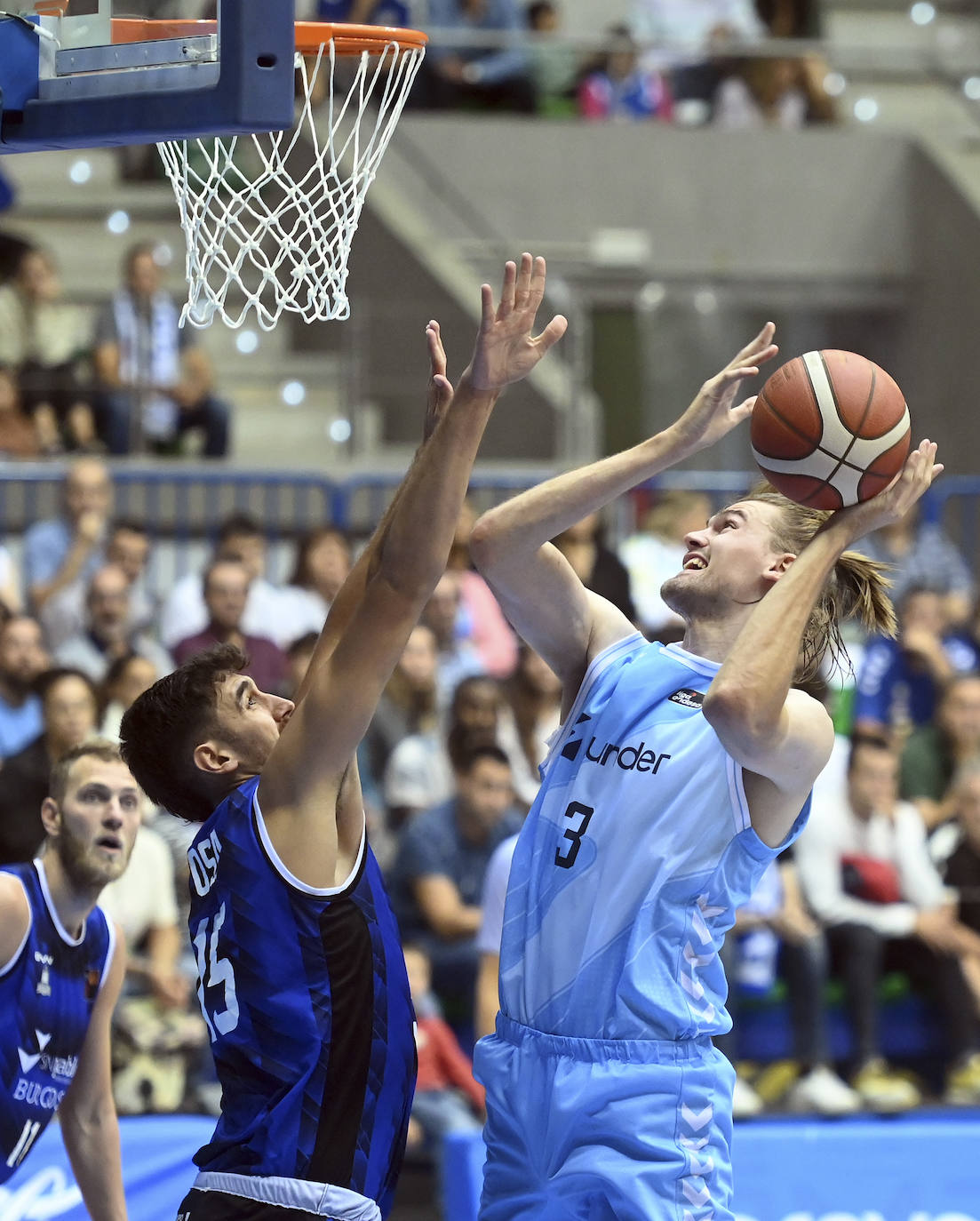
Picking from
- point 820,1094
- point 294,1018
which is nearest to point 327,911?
point 294,1018

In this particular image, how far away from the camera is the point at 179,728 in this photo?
3.67 metres

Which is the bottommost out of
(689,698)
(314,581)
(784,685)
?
(314,581)

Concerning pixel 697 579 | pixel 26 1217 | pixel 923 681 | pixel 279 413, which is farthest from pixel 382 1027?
pixel 279 413

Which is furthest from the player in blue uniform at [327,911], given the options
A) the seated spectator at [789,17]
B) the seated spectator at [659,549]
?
the seated spectator at [789,17]

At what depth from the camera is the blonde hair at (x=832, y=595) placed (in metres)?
3.89

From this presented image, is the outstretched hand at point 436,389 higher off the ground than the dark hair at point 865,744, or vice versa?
the outstretched hand at point 436,389

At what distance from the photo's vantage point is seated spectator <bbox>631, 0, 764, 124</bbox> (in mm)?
14195

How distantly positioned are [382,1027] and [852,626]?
22.5 ft

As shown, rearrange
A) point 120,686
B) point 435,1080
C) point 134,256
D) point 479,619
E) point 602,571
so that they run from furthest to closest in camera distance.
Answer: point 134,256 → point 479,619 → point 120,686 → point 602,571 → point 435,1080

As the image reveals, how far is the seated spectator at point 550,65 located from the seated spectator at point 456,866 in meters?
7.90

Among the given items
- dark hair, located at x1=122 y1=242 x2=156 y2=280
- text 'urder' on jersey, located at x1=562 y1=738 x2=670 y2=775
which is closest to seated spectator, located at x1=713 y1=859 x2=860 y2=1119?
text 'urder' on jersey, located at x1=562 y1=738 x2=670 y2=775

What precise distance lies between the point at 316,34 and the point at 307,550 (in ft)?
16.3

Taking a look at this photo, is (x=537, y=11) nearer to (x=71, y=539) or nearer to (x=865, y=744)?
(x=71, y=539)

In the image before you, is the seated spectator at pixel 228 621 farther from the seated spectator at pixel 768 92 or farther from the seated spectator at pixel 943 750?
the seated spectator at pixel 768 92
